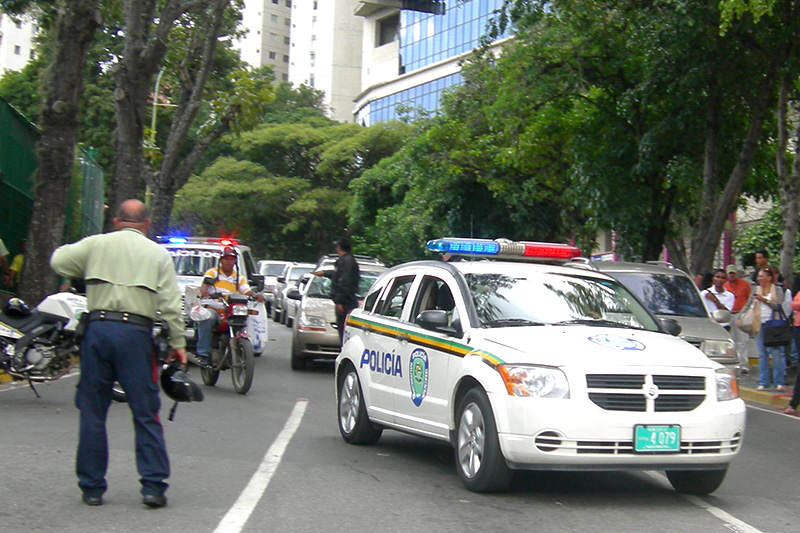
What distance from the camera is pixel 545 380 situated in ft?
23.1

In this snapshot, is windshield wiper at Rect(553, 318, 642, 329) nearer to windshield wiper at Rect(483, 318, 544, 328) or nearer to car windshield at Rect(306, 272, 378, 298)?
windshield wiper at Rect(483, 318, 544, 328)

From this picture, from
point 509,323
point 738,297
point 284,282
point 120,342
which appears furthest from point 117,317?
point 284,282

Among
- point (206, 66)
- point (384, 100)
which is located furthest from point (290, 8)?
point (206, 66)

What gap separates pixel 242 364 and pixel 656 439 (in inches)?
291

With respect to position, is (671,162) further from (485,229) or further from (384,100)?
(384,100)

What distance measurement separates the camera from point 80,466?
21.5ft

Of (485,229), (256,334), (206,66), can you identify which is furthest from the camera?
(485,229)

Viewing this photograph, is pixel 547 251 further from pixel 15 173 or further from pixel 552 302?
pixel 15 173

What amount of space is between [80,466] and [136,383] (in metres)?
0.62

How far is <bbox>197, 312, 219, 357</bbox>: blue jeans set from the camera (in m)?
13.7

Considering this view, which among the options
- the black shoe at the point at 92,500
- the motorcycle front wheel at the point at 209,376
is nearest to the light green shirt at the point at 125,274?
the black shoe at the point at 92,500

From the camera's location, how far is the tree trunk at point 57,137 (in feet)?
53.0

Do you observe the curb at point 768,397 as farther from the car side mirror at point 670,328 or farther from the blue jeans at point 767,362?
the car side mirror at point 670,328

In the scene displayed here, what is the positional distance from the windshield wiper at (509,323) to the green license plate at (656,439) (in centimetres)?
136
